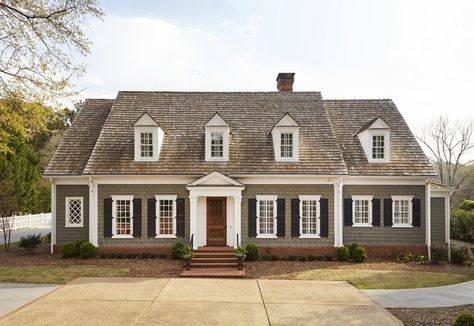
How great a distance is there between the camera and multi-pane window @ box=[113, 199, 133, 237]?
67.1ft

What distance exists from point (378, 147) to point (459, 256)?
21.4 feet

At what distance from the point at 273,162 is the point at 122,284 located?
959 centimetres

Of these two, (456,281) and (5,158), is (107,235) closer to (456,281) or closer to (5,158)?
(456,281)

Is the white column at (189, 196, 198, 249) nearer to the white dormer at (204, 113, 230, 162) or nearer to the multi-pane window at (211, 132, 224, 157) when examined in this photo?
the white dormer at (204, 113, 230, 162)

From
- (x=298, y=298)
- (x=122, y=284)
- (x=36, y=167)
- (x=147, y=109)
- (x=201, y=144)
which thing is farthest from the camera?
(x=36, y=167)

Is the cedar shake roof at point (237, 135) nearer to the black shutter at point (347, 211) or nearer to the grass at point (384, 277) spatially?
the black shutter at point (347, 211)

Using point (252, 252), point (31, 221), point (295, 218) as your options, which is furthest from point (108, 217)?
point (31, 221)

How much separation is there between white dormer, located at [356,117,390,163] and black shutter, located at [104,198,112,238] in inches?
533

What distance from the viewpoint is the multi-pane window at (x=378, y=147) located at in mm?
21750

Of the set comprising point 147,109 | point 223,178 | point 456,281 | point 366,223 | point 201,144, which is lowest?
point 456,281

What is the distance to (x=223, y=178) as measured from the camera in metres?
20.0

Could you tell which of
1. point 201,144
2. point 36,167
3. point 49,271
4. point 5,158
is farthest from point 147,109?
point 36,167

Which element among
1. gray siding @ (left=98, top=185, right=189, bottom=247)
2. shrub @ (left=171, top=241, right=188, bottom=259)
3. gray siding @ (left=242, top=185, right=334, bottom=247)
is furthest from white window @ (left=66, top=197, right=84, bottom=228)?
gray siding @ (left=242, top=185, right=334, bottom=247)

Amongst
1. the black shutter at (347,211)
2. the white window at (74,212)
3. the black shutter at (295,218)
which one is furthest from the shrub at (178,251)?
the black shutter at (347,211)
